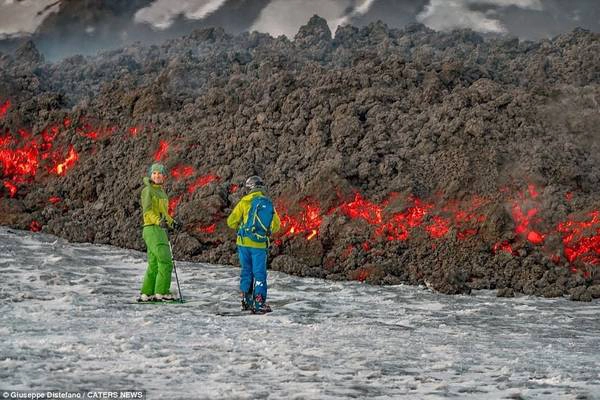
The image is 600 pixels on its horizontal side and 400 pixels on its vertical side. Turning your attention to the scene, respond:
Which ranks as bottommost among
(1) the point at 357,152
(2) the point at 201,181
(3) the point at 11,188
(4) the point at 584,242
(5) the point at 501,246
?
(5) the point at 501,246

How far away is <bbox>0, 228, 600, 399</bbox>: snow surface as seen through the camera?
174 inches

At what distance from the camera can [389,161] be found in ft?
43.5

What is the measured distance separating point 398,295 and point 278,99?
7845 millimetres

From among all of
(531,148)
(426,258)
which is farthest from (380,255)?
(531,148)

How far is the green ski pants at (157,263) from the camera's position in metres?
8.27

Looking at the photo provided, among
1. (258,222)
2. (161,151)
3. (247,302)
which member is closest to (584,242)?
(258,222)

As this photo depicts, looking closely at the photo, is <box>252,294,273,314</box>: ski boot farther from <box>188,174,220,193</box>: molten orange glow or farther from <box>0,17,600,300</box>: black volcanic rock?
<box>188,174,220,193</box>: molten orange glow

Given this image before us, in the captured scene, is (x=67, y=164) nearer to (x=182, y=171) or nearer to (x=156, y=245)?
(x=182, y=171)

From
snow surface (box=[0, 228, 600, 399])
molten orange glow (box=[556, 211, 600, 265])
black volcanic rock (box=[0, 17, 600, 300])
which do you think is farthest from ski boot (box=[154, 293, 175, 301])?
molten orange glow (box=[556, 211, 600, 265])

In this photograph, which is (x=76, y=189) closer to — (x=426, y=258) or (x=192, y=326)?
A: (x=426, y=258)

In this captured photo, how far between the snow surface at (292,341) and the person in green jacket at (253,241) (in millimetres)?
362

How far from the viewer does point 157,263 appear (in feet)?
27.5

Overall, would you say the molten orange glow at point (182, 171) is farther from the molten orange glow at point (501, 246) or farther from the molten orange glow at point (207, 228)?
the molten orange glow at point (501, 246)

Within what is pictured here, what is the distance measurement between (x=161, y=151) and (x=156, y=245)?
8.25 meters
